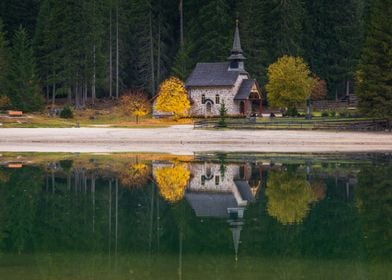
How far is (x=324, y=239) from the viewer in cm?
1608

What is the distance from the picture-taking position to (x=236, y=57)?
82.0m

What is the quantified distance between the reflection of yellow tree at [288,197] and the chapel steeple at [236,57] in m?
53.7

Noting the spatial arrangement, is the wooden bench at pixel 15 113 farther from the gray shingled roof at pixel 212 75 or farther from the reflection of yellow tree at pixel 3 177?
the reflection of yellow tree at pixel 3 177

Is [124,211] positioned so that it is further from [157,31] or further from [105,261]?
[157,31]

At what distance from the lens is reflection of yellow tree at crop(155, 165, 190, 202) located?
77.0ft

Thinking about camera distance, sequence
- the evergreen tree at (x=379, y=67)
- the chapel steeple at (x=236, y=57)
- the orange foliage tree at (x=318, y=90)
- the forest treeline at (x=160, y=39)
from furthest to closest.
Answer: the forest treeline at (x=160, y=39) → the orange foliage tree at (x=318, y=90) → the chapel steeple at (x=236, y=57) → the evergreen tree at (x=379, y=67)

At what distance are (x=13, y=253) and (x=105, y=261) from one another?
6.95 feet

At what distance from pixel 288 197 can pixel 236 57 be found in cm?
6048

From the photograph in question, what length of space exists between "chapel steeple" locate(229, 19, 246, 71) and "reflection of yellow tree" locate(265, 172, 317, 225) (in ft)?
176

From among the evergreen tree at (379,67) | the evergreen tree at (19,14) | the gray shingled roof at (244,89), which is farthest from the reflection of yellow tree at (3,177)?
the evergreen tree at (19,14)

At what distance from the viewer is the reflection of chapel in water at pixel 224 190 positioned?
64.6 ft

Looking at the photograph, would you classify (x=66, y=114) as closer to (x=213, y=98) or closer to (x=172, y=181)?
(x=213, y=98)

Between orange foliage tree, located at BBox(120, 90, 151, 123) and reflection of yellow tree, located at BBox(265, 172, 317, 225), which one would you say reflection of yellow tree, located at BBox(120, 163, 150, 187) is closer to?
reflection of yellow tree, located at BBox(265, 172, 317, 225)

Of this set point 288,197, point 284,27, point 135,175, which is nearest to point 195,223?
point 288,197
